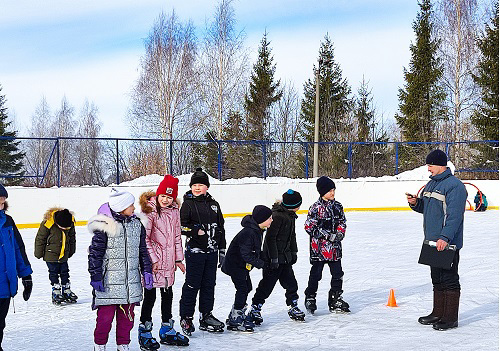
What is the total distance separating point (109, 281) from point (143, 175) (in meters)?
13.8

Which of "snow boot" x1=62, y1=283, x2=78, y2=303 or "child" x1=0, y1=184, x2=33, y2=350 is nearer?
"child" x1=0, y1=184, x2=33, y2=350

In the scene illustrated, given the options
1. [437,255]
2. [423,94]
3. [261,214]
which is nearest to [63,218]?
[261,214]

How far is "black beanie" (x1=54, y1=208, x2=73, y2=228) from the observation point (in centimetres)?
672

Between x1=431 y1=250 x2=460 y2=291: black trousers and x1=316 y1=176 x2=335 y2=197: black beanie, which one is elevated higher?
x1=316 y1=176 x2=335 y2=197: black beanie

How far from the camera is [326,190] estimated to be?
6.27 meters

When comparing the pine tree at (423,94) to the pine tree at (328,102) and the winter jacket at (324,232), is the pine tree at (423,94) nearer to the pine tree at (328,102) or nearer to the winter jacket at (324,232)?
the pine tree at (328,102)

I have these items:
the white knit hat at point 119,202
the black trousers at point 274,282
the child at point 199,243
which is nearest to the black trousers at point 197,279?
the child at point 199,243

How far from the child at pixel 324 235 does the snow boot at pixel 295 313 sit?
11.2 inches

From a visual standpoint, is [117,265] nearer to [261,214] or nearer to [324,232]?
[261,214]

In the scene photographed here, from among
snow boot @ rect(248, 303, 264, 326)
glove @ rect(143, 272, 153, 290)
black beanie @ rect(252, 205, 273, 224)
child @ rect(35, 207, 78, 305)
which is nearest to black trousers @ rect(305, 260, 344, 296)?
snow boot @ rect(248, 303, 264, 326)

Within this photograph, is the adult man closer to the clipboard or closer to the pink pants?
the clipboard

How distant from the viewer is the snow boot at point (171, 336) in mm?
5121

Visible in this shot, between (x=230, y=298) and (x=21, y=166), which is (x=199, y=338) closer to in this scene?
(x=230, y=298)

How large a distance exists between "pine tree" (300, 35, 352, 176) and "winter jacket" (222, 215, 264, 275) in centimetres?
2773
